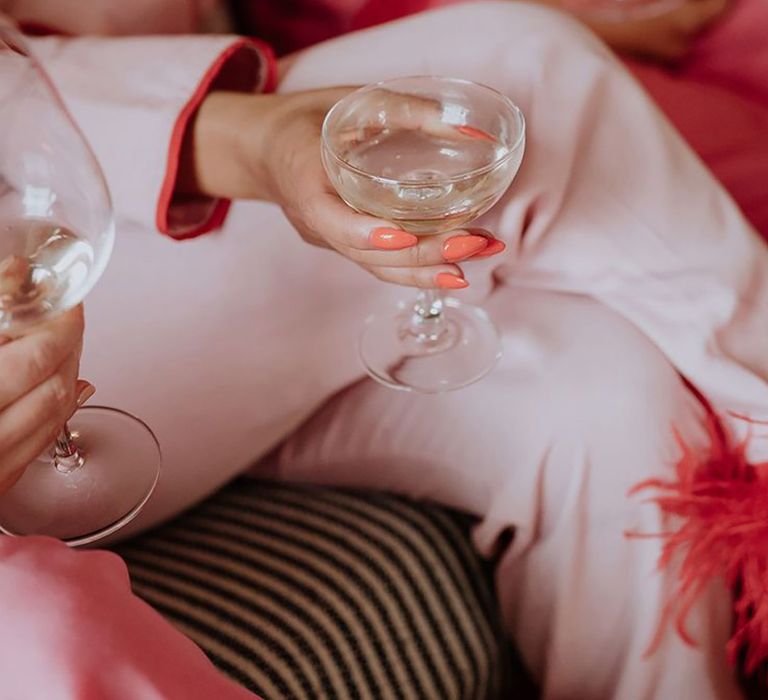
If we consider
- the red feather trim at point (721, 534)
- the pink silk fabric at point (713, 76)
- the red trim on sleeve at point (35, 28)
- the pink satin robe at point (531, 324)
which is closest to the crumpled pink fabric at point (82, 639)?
the pink satin robe at point (531, 324)

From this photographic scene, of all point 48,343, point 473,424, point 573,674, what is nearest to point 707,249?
point 473,424

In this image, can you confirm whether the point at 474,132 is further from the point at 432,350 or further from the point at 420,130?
the point at 432,350

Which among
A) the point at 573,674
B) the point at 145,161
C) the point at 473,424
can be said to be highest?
the point at 145,161

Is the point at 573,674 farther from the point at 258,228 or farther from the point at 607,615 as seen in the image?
the point at 258,228

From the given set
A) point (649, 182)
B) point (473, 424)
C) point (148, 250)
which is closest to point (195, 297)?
point (148, 250)

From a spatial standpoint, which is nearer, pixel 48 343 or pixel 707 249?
pixel 48 343

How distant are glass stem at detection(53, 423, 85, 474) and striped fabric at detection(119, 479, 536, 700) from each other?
94 millimetres

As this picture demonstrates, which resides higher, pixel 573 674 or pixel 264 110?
pixel 264 110

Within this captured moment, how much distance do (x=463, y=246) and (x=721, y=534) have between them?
0.26m

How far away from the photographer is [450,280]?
1.87 ft

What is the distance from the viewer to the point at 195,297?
2.31 feet

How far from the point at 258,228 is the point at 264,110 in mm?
84

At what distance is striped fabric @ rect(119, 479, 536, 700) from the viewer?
63 cm

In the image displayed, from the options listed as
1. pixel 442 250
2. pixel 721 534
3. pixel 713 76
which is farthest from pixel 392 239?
pixel 713 76
